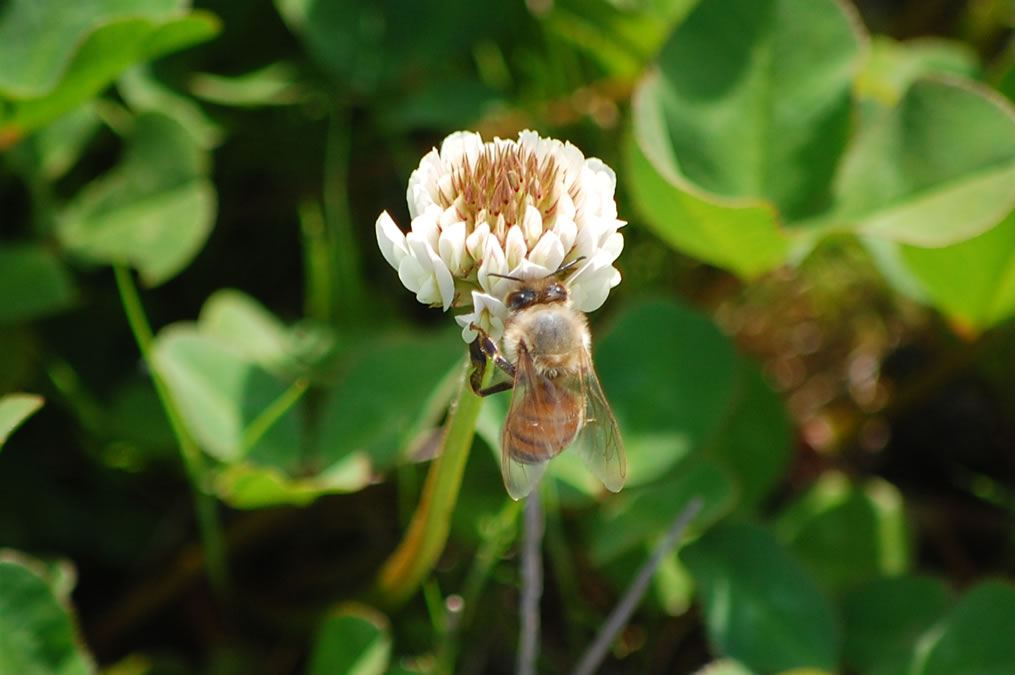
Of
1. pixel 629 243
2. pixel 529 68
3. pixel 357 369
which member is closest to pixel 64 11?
pixel 357 369

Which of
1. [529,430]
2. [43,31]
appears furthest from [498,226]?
[43,31]

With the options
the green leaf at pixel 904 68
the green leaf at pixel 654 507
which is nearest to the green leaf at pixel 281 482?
the green leaf at pixel 654 507

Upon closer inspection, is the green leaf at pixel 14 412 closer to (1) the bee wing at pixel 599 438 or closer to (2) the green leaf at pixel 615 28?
(1) the bee wing at pixel 599 438

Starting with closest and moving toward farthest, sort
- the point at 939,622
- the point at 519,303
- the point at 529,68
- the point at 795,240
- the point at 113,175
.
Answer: the point at 519,303 < the point at 939,622 < the point at 795,240 < the point at 113,175 < the point at 529,68

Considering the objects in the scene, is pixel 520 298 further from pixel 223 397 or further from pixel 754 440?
pixel 754 440

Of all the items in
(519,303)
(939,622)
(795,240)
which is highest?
(519,303)

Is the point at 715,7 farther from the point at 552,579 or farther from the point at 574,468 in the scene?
the point at 552,579
